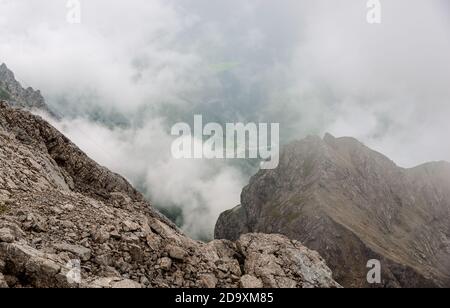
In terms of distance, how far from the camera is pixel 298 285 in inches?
955

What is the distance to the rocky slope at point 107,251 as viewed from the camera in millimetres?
20297

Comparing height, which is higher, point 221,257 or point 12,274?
point 221,257

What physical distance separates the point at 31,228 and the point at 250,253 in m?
13.8

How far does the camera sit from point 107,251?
2331 cm

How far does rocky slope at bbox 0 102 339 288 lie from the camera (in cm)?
2030
